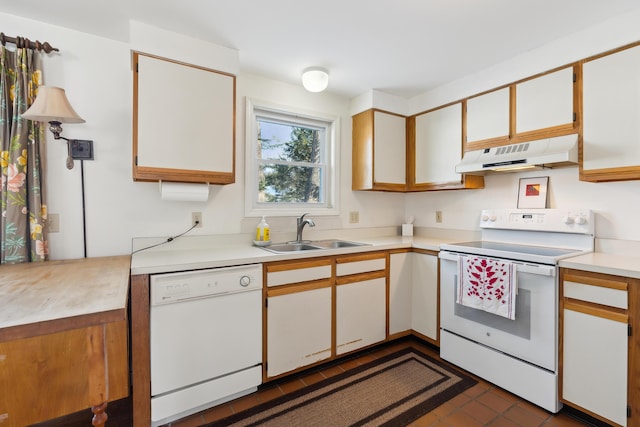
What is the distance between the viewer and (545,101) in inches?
83.4

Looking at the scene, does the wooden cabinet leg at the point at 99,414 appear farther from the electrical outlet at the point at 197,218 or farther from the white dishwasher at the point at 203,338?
the electrical outlet at the point at 197,218

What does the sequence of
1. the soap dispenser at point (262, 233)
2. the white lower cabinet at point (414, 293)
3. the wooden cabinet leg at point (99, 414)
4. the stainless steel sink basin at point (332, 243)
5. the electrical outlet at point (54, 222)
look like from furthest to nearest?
the stainless steel sink basin at point (332, 243) < the white lower cabinet at point (414, 293) < the soap dispenser at point (262, 233) < the electrical outlet at point (54, 222) < the wooden cabinet leg at point (99, 414)

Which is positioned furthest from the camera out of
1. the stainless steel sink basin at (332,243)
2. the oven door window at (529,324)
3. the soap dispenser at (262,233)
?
the stainless steel sink basin at (332,243)

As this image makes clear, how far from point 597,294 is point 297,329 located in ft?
5.75

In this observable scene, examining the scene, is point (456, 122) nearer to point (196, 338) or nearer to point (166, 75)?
point (166, 75)

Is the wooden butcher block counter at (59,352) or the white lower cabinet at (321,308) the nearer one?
the wooden butcher block counter at (59,352)

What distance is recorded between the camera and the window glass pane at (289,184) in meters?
2.68

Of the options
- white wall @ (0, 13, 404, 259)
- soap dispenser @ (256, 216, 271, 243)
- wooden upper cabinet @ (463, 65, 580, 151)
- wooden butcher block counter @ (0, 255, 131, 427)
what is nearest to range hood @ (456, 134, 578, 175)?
wooden upper cabinet @ (463, 65, 580, 151)

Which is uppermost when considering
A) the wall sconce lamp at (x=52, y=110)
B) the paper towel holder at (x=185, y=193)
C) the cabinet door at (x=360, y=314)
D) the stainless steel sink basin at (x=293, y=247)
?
the wall sconce lamp at (x=52, y=110)

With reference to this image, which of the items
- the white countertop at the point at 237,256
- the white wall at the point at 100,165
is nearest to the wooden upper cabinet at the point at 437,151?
the white countertop at the point at 237,256

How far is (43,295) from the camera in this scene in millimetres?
1191

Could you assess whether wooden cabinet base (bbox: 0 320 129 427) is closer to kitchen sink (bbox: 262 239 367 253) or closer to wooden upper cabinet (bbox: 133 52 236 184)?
wooden upper cabinet (bbox: 133 52 236 184)

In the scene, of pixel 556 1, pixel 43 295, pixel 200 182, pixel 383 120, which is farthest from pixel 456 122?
pixel 43 295

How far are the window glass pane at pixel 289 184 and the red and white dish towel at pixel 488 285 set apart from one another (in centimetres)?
145
